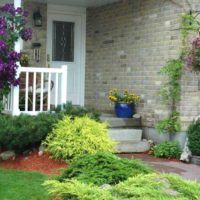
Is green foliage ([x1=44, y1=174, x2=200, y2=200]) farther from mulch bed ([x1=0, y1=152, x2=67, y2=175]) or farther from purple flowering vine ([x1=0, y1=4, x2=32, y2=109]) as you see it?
purple flowering vine ([x1=0, y1=4, x2=32, y2=109])

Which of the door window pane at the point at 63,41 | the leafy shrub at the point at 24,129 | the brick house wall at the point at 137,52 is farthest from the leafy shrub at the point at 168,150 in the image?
the door window pane at the point at 63,41

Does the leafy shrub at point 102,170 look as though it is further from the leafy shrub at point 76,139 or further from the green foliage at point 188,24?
the green foliage at point 188,24

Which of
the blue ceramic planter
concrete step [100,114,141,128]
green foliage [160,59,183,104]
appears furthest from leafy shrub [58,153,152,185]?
the blue ceramic planter

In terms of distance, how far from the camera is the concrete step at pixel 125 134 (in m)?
9.62

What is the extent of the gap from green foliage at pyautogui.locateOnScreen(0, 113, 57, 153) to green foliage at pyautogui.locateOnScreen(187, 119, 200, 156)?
2450mm

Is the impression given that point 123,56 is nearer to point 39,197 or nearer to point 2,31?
point 2,31

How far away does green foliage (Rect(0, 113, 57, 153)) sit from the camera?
8.12 m

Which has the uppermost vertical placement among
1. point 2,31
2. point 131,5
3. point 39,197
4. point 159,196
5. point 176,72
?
point 131,5

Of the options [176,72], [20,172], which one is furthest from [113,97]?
[20,172]

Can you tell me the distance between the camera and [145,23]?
34.5ft

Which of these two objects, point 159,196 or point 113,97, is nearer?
point 159,196

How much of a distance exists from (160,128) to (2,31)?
3389mm

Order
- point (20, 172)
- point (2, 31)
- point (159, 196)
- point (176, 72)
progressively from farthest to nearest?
point (176, 72) < point (2, 31) < point (20, 172) < point (159, 196)

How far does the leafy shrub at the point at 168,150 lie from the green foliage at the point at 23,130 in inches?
83.1
